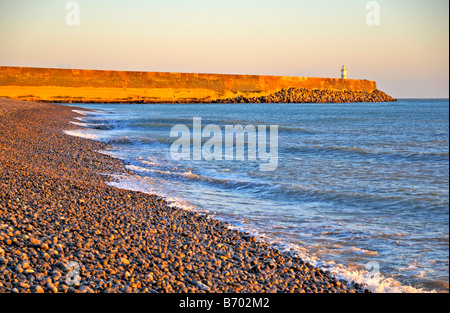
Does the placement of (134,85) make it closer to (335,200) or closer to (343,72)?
(343,72)

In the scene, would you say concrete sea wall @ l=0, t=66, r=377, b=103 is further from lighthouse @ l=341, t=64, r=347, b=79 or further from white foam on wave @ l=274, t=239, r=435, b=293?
white foam on wave @ l=274, t=239, r=435, b=293

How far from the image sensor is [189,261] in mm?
4594

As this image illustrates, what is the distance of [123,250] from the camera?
4.61 meters

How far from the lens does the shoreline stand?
3.92 m

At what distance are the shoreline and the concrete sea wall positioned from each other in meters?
56.2

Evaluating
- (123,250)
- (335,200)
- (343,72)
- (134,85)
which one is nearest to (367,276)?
(123,250)

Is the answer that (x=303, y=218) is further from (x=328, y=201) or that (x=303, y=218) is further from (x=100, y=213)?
(x=100, y=213)

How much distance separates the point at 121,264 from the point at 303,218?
3403 millimetres

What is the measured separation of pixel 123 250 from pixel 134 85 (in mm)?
63222

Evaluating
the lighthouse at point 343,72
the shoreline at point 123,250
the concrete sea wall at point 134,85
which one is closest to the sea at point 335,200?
the shoreline at point 123,250

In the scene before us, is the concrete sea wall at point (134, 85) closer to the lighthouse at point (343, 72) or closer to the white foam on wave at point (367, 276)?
the lighthouse at point (343, 72)

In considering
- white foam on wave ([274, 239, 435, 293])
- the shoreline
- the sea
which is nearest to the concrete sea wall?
the sea

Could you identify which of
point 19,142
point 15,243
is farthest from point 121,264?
point 19,142

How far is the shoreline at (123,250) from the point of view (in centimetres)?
392
